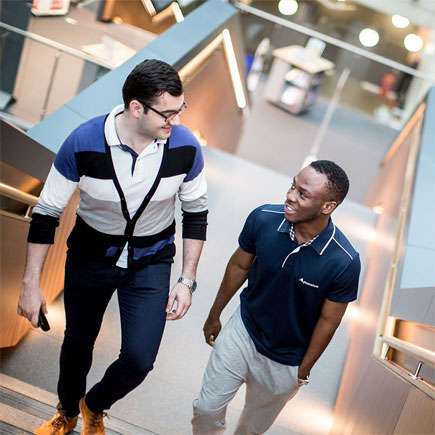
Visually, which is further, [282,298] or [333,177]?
[282,298]

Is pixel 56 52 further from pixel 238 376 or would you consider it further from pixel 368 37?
pixel 368 37

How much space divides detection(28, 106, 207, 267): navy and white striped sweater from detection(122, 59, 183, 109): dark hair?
20cm

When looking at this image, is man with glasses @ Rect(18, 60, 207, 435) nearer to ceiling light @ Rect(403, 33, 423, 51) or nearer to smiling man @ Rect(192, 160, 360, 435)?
smiling man @ Rect(192, 160, 360, 435)

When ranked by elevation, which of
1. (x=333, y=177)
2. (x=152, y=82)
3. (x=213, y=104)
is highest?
(x=152, y=82)

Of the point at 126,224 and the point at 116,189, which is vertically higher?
the point at 116,189

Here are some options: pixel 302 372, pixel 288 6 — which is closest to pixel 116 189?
pixel 302 372

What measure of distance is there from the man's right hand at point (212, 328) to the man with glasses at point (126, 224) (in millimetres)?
235

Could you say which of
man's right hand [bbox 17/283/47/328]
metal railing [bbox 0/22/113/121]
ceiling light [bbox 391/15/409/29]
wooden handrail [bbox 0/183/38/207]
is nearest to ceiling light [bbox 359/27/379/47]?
ceiling light [bbox 391/15/409/29]

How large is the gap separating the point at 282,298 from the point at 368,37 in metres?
15.6

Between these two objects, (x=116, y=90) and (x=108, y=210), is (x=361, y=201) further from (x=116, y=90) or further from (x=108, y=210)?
(x=108, y=210)

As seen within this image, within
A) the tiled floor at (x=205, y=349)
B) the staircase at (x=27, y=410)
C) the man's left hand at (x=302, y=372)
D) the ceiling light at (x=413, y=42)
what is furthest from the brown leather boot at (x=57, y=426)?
the ceiling light at (x=413, y=42)

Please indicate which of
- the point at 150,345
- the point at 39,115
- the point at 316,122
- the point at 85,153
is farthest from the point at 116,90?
the point at 316,122

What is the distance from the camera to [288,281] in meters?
2.75

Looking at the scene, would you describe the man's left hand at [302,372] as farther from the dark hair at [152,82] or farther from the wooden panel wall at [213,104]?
the wooden panel wall at [213,104]
